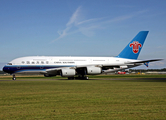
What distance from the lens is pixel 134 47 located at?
45281 millimetres

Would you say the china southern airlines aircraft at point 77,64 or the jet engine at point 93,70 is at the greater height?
the china southern airlines aircraft at point 77,64

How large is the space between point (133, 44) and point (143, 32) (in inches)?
135

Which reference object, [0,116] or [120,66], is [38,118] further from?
[120,66]

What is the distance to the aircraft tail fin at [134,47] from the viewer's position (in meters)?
45.0

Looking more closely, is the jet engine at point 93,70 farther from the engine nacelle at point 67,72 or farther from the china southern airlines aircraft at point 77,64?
the engine nacelle at point 67,72

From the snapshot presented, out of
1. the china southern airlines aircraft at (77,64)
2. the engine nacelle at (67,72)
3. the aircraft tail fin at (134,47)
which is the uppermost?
the aircraft tail fin at (134,47)

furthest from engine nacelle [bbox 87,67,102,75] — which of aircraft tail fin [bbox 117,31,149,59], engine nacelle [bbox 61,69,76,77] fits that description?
aircraft tail fin [bbox 117,31,149,59]

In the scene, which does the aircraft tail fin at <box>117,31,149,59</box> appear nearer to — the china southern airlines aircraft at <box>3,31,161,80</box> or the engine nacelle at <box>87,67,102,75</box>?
the china southern airlines aircraft at <box>3,31,161,80</box>

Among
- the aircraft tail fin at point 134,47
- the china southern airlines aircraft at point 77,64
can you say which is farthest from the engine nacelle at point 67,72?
the aircraft tail fin at point 134,47

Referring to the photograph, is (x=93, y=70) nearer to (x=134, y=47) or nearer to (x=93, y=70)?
(x=93, y=70)

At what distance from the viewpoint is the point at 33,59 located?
39344 mm

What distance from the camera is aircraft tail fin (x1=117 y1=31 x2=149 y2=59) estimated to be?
45031mm

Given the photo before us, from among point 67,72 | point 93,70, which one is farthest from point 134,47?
point 67,72

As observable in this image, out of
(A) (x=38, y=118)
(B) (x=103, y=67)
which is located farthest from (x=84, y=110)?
(B) (x=103, y=67)
